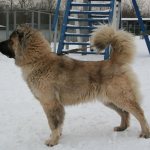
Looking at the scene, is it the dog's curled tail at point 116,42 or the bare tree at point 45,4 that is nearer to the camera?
the dog's curled tail at point 116,42

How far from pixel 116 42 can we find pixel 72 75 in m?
0.77

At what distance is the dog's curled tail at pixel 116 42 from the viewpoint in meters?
4.99

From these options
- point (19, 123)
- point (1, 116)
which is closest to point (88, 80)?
point (19, 123)

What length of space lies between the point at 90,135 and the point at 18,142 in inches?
40.2

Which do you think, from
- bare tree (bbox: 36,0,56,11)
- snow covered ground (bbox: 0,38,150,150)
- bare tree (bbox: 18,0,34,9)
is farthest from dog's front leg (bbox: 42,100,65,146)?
bare tree (bbox: 18,0,34,9)

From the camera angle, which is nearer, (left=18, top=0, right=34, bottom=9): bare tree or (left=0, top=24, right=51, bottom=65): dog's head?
(left=0, top=24, right=51, bottom=65): dog's head

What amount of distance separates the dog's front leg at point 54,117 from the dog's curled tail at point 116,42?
38.7 inches

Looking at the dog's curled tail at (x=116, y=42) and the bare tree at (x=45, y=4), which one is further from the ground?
the bare tree at (x=45, y=4)

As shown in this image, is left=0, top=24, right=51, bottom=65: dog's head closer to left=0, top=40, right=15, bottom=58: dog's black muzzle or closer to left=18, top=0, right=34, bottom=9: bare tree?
left=0, top=40, right=15, bottom=58: dog's black muzzle

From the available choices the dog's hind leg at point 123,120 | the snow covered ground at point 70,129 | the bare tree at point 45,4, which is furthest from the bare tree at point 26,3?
the dog's hind leg at point 123,120

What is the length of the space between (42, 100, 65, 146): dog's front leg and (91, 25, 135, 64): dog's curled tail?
98 centimetres

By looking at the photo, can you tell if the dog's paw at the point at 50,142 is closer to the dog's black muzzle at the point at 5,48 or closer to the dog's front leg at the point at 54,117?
the dog's front leg at the point at 54,117

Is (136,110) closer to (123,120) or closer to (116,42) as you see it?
(123,120)

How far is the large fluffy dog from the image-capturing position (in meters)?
4.89
